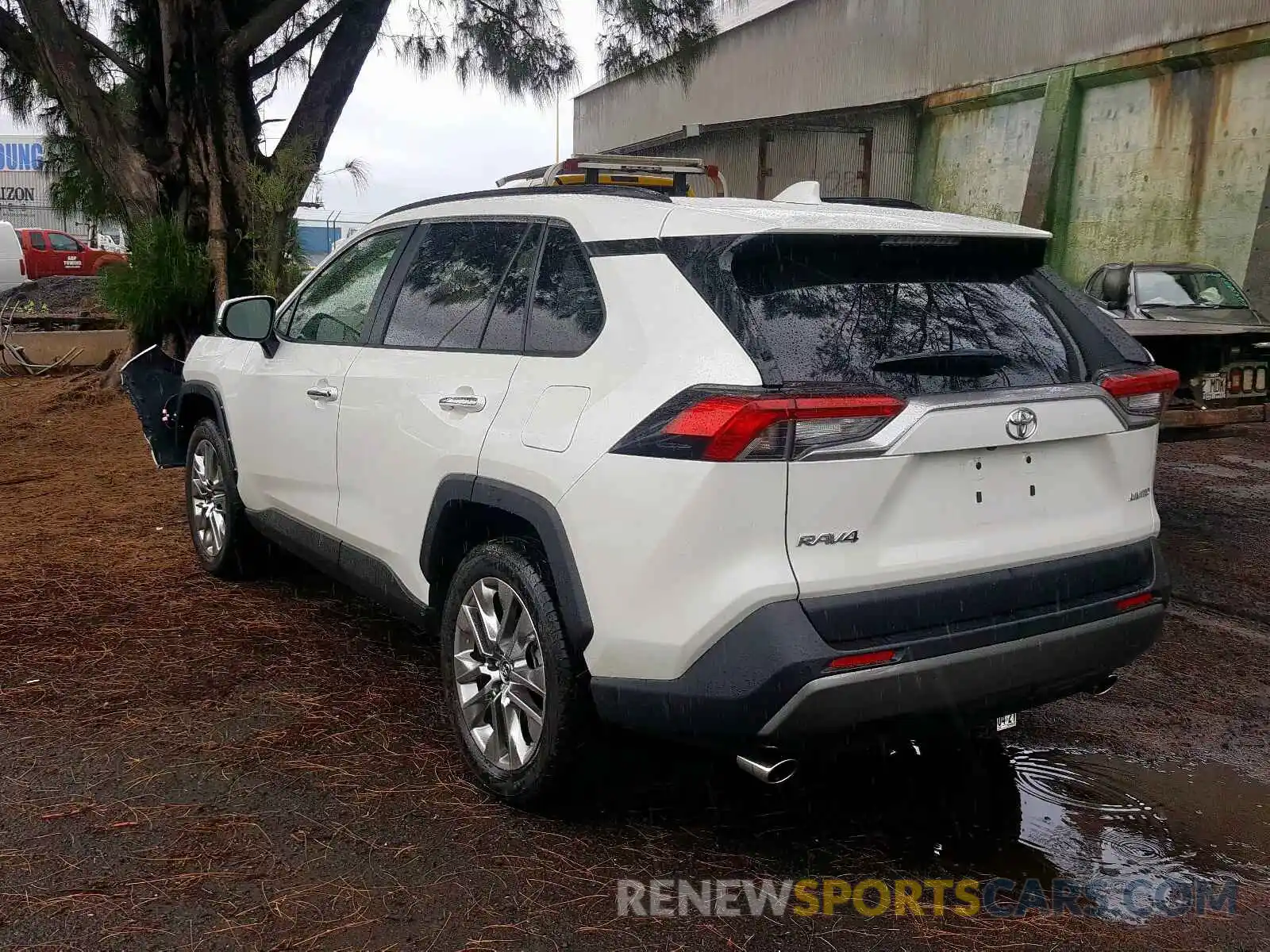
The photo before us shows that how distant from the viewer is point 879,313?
2.98 m

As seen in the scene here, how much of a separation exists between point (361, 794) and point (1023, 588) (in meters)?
1.98

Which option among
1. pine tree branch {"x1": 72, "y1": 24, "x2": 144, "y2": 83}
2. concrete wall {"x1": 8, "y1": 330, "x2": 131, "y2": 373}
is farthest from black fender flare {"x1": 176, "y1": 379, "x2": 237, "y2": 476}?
concrete wall {"x1": 8, "y1": 330, "x2": 131, "y2": 373}

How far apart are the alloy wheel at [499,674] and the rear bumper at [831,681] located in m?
0.36

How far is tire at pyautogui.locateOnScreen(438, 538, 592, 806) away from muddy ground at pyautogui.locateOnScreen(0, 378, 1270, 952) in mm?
141

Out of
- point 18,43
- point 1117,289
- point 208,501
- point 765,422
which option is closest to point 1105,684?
point 765,422

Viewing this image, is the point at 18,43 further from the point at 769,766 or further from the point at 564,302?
the point at 769,766

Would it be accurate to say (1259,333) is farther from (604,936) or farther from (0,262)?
(0,262)

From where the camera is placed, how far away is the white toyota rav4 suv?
2682 millimetres

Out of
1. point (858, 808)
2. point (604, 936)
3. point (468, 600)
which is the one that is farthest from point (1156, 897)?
point (468, 600)

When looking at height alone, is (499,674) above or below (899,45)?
below

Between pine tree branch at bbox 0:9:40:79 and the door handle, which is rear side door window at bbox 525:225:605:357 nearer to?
the door handle

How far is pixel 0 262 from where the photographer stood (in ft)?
82.0

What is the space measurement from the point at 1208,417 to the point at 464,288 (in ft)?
15.9

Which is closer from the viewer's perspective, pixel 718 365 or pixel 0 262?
pixel 718 365
